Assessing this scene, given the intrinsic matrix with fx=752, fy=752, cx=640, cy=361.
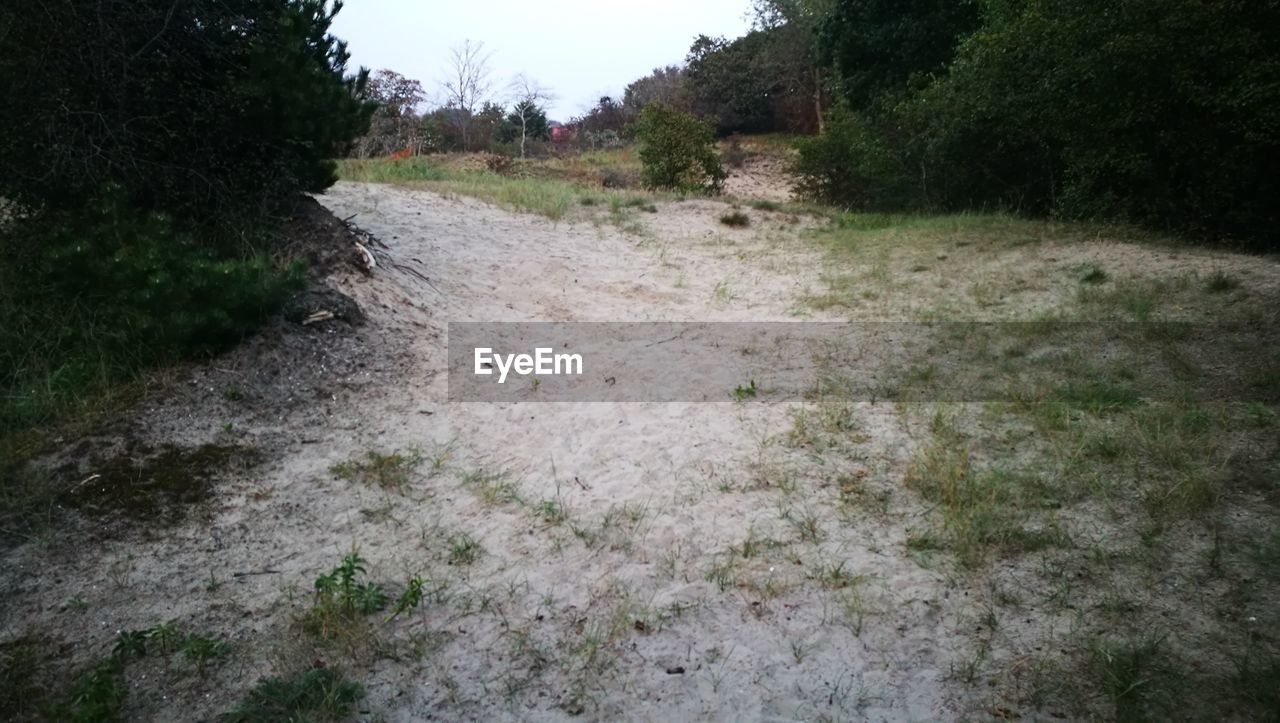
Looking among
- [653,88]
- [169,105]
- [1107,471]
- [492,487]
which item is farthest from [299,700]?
[653,88]

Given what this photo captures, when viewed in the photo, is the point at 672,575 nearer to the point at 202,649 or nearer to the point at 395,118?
the point at 202,649

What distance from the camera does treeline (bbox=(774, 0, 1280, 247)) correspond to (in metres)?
7.92

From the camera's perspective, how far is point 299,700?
2.98 m

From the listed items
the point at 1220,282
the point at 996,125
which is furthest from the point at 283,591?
the point at 996,125

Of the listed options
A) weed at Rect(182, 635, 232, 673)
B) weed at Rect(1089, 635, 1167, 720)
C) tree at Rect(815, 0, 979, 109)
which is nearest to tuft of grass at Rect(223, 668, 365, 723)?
weed at Rect(182, 635, 232, 673)

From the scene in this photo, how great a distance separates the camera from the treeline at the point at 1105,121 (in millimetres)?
7922

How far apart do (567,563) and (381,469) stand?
1636mm

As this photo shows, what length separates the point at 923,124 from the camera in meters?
13.4

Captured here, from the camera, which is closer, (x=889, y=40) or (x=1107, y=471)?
(x=1107, y=471)

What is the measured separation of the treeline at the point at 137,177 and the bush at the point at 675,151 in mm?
10972

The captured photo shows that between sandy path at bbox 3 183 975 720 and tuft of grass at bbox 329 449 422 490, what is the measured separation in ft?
0.30

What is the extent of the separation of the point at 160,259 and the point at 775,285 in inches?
250

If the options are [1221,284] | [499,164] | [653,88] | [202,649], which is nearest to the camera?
[202,649]

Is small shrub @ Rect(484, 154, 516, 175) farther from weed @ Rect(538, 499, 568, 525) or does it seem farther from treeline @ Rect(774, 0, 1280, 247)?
weed @ Rect(538, 499, 568, 525)
